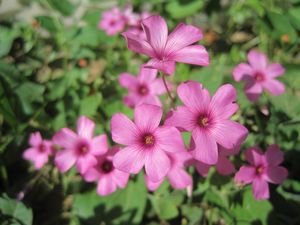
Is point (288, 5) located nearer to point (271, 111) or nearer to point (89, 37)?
point (271, 111)

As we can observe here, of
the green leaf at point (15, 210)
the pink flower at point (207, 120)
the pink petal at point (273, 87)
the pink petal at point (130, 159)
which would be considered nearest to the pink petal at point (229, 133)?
the pink flower at point (207, 120)

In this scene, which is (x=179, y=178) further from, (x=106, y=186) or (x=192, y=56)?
(x=192, y=56)

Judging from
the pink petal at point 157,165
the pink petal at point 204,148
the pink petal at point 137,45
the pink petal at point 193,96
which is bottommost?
the pink petal at point 157,165

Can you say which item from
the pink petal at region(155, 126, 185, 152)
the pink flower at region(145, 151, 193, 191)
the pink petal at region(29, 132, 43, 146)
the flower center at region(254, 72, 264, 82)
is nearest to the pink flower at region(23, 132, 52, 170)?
the pink petal at region(29, 132, 43, 146)

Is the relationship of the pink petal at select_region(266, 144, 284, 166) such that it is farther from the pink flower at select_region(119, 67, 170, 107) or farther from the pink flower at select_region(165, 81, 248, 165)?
the pink flower at select_region(119, 67, 170, 107)

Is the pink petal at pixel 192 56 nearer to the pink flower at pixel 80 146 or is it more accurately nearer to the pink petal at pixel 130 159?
the pink petal at pixel 130 159

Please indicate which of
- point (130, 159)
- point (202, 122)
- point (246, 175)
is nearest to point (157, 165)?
point (130, 159)
